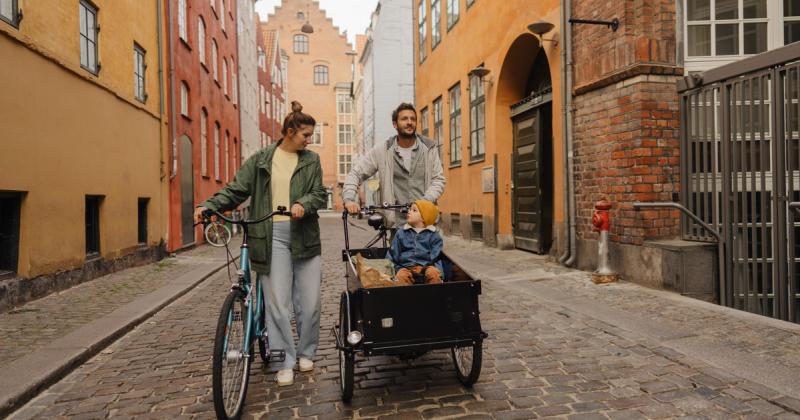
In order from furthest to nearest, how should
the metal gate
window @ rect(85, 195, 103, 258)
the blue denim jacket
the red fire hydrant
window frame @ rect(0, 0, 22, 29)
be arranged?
window @ rect(85, 195, 103, 258), the red fire hydrant, window frame @ rect(0, 0, 22, 29), the metal gate, the blue denim jacket

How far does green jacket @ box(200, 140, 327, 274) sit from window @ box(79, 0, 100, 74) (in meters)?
6.48

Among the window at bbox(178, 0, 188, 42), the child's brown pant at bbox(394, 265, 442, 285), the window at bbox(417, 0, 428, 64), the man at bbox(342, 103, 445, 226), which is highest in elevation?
the window at bbox(417, 0, 428, 64)

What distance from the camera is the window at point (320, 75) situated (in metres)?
56.4

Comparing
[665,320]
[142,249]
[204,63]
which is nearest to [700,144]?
[665,320]

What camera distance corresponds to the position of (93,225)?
902 cm

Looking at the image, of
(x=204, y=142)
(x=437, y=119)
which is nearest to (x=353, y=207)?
(x=204, y=142)

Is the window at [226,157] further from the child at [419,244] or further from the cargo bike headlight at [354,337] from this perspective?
the cargo bike headlight at [354,337]

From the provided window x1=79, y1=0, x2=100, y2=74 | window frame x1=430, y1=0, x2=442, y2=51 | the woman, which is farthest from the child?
window frame x1=430, y1=0, x2=442, y2=51

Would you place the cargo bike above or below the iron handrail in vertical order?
below

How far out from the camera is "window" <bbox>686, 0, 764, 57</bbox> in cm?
690

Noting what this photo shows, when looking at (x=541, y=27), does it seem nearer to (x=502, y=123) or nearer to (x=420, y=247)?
(x=502, y=123)

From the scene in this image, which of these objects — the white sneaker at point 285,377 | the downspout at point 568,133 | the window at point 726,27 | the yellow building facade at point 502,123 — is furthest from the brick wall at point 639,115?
the white sneaker at point 285,377

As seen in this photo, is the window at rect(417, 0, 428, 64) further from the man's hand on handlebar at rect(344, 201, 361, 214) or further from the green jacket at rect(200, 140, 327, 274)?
the man's hand on handlebar at rect(344, 201, 361, 214)

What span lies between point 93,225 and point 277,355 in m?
6.75
